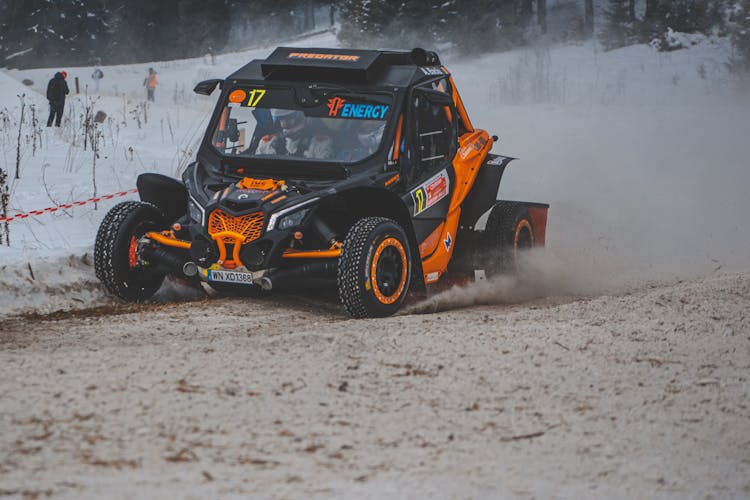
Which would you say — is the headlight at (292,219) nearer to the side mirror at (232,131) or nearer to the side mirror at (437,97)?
the side mirror at (232,131)

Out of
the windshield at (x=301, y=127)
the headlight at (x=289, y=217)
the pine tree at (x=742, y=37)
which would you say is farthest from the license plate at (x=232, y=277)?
the pine tree at (x=742, y=37)

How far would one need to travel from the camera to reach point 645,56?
42.2 m

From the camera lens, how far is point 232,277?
28.5 feet

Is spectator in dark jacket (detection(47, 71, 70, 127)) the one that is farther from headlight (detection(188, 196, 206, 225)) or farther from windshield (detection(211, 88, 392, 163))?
headlight (detection(188, 196, 206, 225))

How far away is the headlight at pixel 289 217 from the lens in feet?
28.2

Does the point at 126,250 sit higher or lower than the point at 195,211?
lower

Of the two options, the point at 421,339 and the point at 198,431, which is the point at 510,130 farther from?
the point at 198,431

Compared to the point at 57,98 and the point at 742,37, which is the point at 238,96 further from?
the point at 742,37

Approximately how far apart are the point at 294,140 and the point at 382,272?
153 cm

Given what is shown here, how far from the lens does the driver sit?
9438 millimetres

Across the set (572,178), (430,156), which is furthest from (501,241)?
(572,178)

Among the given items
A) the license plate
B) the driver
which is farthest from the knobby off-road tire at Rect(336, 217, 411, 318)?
the driver

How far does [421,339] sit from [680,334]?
1811 millimetres

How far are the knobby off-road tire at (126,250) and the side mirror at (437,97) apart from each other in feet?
8.30
